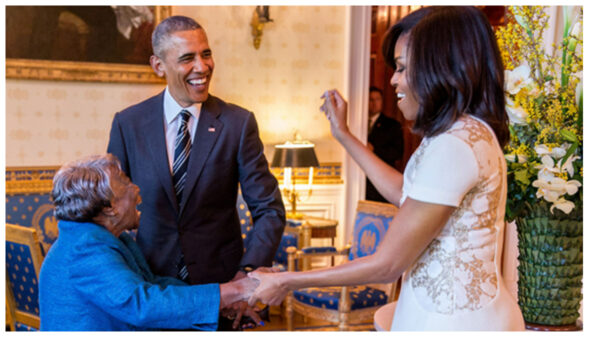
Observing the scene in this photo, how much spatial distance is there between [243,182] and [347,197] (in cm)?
399

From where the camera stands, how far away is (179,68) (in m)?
2.22

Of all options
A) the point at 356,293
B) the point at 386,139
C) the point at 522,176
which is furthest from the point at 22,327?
the point at 386,139

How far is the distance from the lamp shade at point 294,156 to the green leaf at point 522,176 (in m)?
3.61

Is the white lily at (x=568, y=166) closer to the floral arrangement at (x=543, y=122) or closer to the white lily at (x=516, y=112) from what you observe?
the floral arrangement at (x=543, y=122)

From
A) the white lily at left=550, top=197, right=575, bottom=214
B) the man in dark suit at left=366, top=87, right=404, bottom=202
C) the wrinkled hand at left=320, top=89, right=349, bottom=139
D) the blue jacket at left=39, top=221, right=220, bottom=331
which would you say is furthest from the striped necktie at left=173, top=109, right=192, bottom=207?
the man in dark suit at left=366, top=87, right=404, bottom=202

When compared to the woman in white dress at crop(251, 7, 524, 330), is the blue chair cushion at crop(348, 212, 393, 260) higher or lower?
lower

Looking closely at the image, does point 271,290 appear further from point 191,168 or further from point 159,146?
point 159,146

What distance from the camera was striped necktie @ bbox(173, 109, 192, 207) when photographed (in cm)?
226

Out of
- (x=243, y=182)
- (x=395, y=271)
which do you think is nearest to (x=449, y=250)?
(x=395, y=271)

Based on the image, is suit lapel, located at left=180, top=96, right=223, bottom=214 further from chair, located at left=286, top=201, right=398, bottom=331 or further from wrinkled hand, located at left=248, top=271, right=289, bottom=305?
chair, located at left=286, top=201, right=398, bottom=331

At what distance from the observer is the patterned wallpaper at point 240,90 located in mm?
5203

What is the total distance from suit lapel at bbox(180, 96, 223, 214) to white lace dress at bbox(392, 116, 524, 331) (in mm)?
956

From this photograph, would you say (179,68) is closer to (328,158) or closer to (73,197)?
(73,197)

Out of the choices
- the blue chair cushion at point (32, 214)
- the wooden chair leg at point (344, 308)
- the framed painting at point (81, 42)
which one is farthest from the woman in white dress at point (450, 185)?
the framed painting at point (81, 42)
